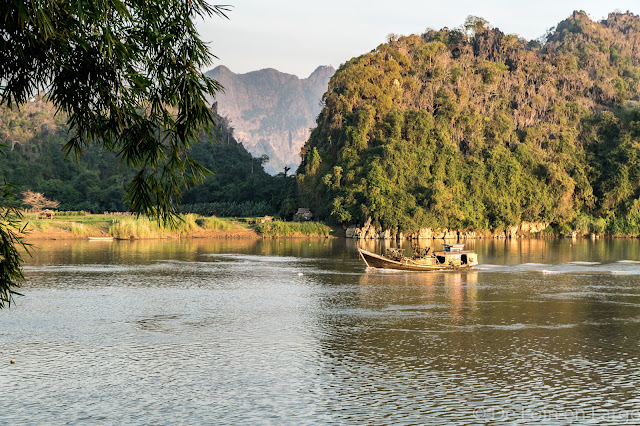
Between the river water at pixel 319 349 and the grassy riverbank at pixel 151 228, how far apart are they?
36.6m

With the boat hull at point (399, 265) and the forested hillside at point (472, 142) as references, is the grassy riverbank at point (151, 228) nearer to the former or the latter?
the forested hillside at point (472, 142)

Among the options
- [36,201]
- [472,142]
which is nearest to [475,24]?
[472,142]

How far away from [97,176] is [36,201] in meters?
18.5

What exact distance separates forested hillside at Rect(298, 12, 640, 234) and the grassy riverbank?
628 centimetres

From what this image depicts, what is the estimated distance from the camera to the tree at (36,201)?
98.4m

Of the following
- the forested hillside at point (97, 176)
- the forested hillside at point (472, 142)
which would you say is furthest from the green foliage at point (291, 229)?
the forested hillside at point (97, 176)

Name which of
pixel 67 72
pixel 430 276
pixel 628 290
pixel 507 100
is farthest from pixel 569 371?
pixel 507 100

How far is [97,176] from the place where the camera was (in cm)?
11681

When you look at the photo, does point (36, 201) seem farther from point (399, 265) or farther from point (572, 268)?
point (572, 268)

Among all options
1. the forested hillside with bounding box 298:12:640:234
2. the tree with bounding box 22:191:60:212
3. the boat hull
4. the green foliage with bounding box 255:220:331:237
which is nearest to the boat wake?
the boat hull

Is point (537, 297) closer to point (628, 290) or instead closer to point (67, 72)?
point (628, 290)

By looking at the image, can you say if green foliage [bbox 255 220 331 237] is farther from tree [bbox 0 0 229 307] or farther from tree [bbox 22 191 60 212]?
tree [bbox 0 0 229 307]

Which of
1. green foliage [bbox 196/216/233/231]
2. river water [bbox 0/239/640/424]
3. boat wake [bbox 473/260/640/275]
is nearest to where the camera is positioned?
river water [bbox 0/239/640/424]

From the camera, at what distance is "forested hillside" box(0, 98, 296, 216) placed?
10956 cm
